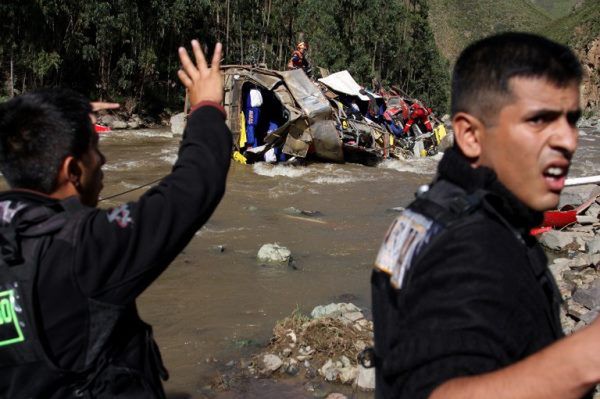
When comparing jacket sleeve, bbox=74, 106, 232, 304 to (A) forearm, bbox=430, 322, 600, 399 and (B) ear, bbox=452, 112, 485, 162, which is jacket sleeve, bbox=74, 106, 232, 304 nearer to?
(B) ear, bbox=452, 112, 485, 162

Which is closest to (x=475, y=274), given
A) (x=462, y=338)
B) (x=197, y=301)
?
(x=462, y=338)

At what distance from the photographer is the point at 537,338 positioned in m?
1.07

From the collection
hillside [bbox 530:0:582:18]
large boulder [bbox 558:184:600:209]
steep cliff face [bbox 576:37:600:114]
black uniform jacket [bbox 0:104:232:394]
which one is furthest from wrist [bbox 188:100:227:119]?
hillside [bbox 530:0:582:18]

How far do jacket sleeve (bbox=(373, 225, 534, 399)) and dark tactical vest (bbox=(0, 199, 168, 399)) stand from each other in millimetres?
773

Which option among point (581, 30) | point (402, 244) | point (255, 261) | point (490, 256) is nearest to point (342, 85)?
point (255, 261)

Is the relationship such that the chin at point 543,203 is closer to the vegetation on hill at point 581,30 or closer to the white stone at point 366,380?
the white stone at point 366,380

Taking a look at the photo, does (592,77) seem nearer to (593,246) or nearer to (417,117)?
(417,117)

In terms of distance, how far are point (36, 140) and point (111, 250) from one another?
393 millimetres

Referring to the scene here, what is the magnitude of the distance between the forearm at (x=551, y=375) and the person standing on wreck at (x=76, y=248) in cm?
86

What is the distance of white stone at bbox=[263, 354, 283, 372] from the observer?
4.13m

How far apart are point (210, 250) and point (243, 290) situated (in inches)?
61.8

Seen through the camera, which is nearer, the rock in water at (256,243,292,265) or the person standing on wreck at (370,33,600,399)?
the person standing on wreck at (370,33,600,399)

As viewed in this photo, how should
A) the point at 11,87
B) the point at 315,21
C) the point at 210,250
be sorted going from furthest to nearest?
1. the point at 315,21
2. the point at 11,87
3. the point at 210,250

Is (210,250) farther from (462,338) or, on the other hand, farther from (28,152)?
(462,338)
